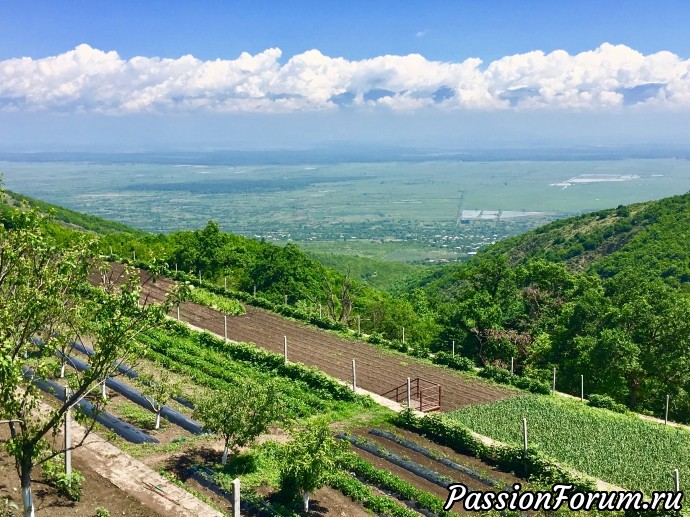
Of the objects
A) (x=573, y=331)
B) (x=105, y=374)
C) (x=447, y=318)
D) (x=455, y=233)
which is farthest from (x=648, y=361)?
(x=455, y=233)

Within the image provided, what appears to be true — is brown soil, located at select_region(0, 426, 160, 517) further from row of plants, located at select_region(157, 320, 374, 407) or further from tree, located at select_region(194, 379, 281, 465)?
row of plants, located at select_region(157, 320, 374, 407)

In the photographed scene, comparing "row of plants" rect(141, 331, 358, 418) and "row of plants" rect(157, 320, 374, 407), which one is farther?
"row of plants" rect(157, 320, 374, 407)

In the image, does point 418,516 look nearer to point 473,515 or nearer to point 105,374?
point 473,515

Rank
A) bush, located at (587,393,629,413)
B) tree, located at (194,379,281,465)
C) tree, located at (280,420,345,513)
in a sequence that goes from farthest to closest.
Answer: bush, located at (587,393,629,413) < tree, located at (194,379,281,465) < tree, located at (280,420,345,513)

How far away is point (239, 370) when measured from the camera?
30500 millimetres

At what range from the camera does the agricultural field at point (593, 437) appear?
67.6ft

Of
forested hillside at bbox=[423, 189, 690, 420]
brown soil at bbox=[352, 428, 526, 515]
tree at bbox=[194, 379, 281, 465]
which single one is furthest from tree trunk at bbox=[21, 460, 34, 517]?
forested hillside at bbox=[423, 189, 690, 420]

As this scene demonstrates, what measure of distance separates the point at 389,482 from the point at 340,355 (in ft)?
51.7

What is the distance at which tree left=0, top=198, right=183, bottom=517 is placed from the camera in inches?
486

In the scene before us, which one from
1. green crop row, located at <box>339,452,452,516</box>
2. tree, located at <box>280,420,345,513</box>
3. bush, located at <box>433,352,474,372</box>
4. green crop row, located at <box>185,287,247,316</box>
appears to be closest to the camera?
tree, located at <box>280,420,345,513</box>

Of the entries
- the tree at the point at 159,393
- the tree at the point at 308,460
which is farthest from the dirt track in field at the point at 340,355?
the tree at the point at 308,460

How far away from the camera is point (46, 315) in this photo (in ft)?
43.1

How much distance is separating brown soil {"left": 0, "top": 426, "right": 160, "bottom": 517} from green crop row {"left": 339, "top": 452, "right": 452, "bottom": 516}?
572 cm

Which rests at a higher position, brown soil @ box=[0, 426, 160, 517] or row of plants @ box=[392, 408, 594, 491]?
brown soil @ box=[0, 426, 160, 517]
